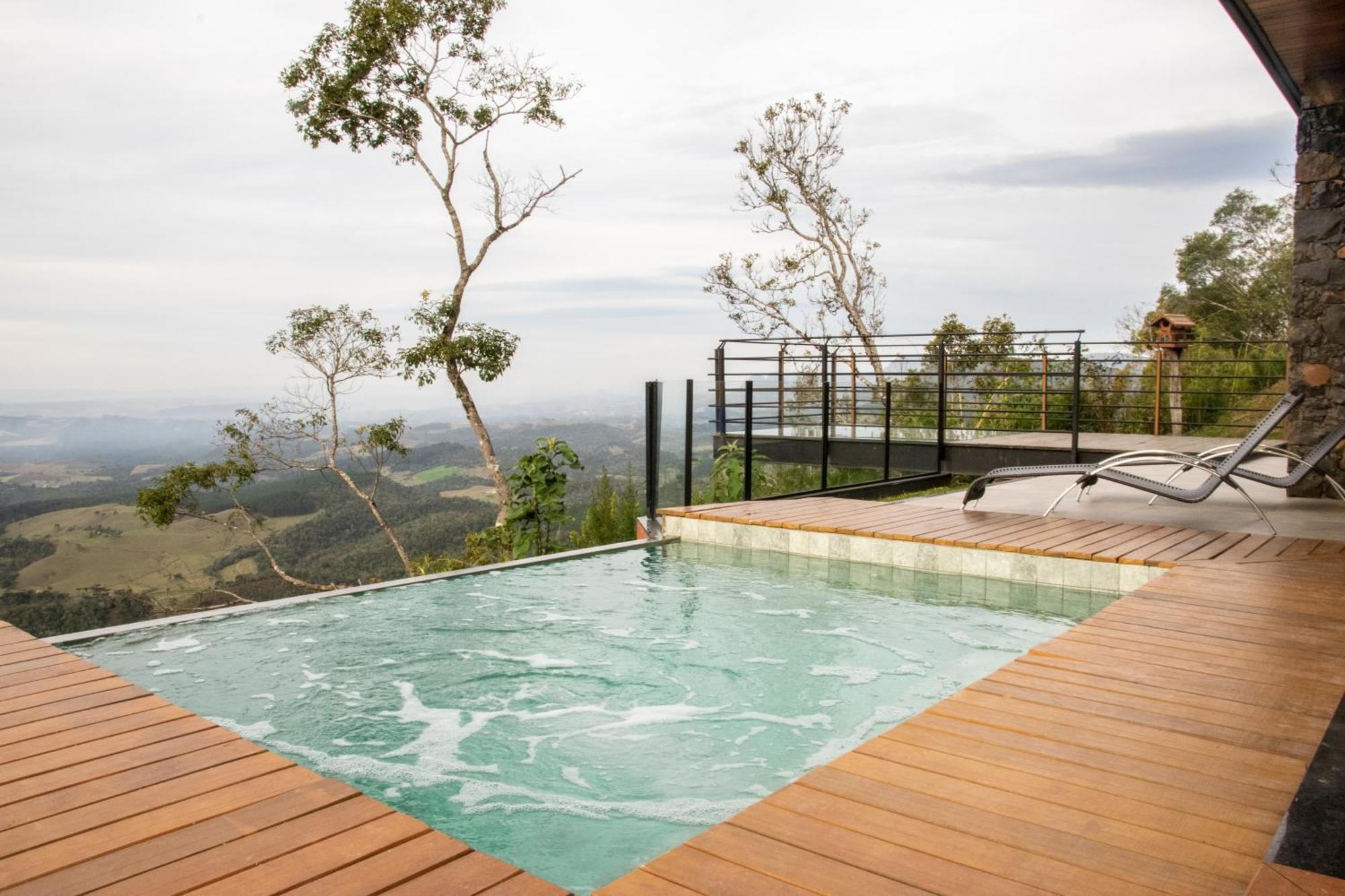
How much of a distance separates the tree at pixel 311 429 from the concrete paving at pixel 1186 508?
9.61 m

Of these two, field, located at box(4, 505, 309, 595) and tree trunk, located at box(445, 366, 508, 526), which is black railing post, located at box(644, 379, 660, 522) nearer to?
tree trunk, located at box(445, 366, 508, 526)

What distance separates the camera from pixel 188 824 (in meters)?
1.82

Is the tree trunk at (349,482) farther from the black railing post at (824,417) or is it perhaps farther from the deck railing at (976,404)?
the black railing post at (824,417)

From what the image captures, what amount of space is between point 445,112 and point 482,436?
5085mm

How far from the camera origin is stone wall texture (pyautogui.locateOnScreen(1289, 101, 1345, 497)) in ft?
20.2

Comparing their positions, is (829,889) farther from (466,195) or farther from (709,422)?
(466,195)

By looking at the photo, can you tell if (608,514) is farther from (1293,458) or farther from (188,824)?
(188,824)

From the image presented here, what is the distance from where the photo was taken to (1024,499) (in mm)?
7051

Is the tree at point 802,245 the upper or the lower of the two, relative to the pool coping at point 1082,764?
upper

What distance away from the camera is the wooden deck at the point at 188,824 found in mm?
1591

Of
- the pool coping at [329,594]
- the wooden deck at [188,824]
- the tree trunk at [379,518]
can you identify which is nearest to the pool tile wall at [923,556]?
the pool coping at [329,594]

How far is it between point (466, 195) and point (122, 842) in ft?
45.7

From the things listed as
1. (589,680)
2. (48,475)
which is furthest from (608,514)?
(48,475)

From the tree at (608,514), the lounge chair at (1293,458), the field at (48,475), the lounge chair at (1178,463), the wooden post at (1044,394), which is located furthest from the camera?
the field at (48,475)
